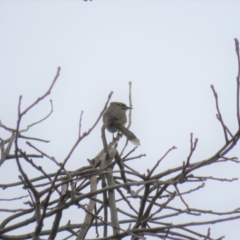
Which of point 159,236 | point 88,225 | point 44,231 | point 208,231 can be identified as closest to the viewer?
point 159,236

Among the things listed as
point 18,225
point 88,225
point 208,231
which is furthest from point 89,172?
point 208,231

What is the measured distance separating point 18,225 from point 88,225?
43cm

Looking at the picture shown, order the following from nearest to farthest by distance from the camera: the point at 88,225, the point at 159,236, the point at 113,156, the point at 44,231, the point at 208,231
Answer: the point at 159,236 → the point at 208,231 → the point at 88,225 → the point at 44,231 → the point at 113,156

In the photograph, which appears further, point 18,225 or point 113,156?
point 113,156

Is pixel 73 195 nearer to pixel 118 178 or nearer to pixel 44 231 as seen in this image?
pixel 44 231

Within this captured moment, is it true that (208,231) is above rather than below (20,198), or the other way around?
below

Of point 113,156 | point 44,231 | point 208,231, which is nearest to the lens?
point 208,231

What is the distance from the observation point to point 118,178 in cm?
399

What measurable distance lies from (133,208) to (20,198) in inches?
32.8

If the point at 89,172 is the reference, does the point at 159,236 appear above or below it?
below

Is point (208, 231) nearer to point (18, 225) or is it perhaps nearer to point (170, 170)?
point (170, 170)

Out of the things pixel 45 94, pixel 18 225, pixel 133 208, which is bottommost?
pixel 18 225

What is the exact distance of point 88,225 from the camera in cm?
331

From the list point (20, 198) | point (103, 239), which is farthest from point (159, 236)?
point (20, 198)
